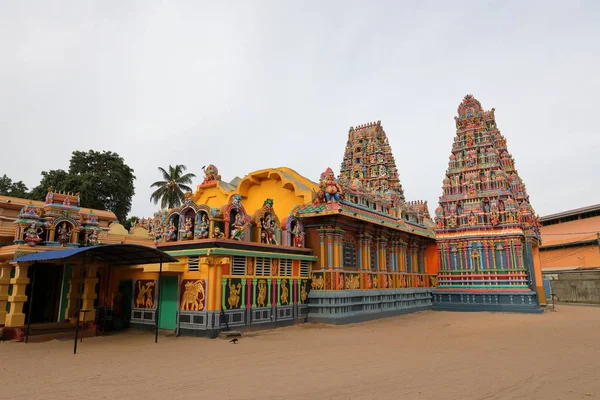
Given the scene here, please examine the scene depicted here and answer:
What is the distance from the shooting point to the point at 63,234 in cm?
1480

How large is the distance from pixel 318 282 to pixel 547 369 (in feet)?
35.0

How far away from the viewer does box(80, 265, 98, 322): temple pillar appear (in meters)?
14.1

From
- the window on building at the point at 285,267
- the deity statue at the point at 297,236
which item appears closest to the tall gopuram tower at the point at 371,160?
the deity statue at the point at 297,236

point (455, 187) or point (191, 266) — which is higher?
point (455, 187)

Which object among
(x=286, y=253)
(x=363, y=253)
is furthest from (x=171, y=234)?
(x=363, y=253)

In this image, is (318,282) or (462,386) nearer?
(462,386)

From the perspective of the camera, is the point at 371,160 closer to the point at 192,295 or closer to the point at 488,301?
the point at 488,301

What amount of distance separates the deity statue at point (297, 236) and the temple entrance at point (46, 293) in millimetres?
9373

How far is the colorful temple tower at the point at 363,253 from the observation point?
60.0 feet

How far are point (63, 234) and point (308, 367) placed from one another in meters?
10.9

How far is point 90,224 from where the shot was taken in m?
15.7

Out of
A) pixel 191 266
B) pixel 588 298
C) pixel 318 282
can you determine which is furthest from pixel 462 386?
pixel 588 298

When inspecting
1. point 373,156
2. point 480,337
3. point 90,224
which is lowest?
point 480,337

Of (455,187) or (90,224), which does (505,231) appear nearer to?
(455,187)
